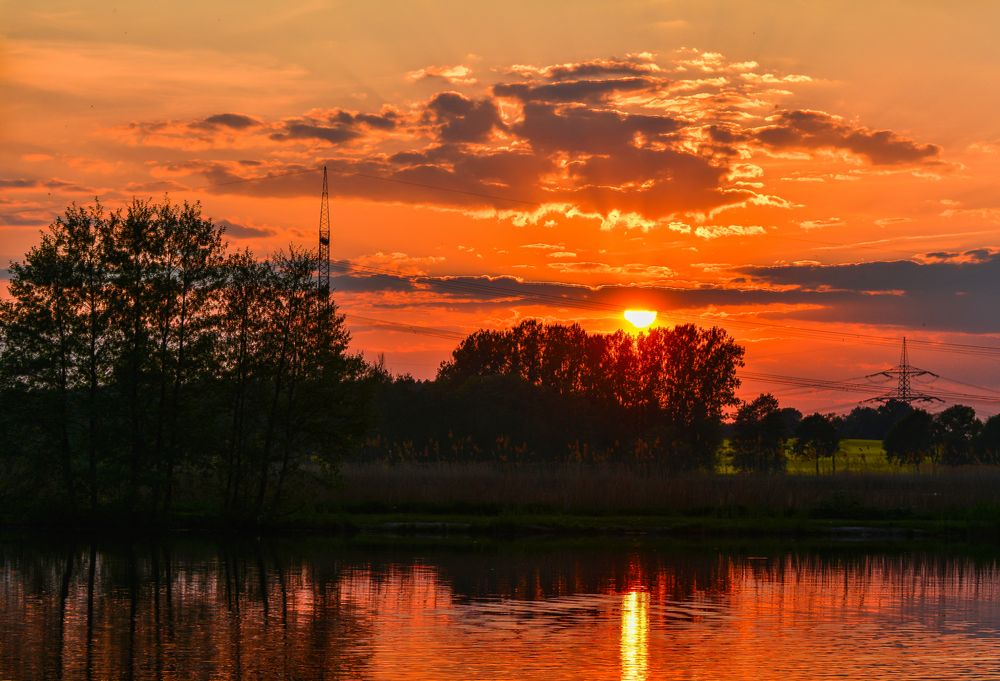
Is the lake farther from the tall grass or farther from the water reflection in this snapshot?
the tall grass

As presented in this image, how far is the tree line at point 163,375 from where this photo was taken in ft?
171


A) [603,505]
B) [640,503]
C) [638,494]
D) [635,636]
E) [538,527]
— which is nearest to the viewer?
[635,636]

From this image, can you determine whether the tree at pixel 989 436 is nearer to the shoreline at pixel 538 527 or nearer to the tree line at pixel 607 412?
the tree line at pixel 607 412

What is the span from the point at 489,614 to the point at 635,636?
3.79m

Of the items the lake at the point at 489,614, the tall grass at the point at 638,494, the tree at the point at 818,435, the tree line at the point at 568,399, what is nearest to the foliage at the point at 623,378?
the tree line at the point at 568,399

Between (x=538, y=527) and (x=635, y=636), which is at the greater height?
(x=635, y=636)

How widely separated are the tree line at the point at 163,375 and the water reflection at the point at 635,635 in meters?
27.5

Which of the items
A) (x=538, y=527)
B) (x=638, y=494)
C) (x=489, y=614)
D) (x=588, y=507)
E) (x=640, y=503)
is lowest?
(x=538, y=527)

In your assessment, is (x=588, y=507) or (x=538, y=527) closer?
(x=538, y=527)

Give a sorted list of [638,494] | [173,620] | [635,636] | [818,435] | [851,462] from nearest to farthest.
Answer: [635,636]
[173,620]
[638,494]
[851,462]
[818,435]

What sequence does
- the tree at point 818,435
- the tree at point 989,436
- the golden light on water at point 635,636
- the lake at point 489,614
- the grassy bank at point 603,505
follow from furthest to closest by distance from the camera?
the tree at point 818,435, the tree at point 989,436, the grassy bank at point 603,505, the lake at point 489,614, the golden light on water at point 635,636

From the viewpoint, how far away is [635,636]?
76.1ft

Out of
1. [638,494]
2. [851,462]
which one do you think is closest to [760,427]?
[851,462]

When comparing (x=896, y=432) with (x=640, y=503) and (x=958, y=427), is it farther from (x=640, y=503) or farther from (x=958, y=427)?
(x=640, y=503)
